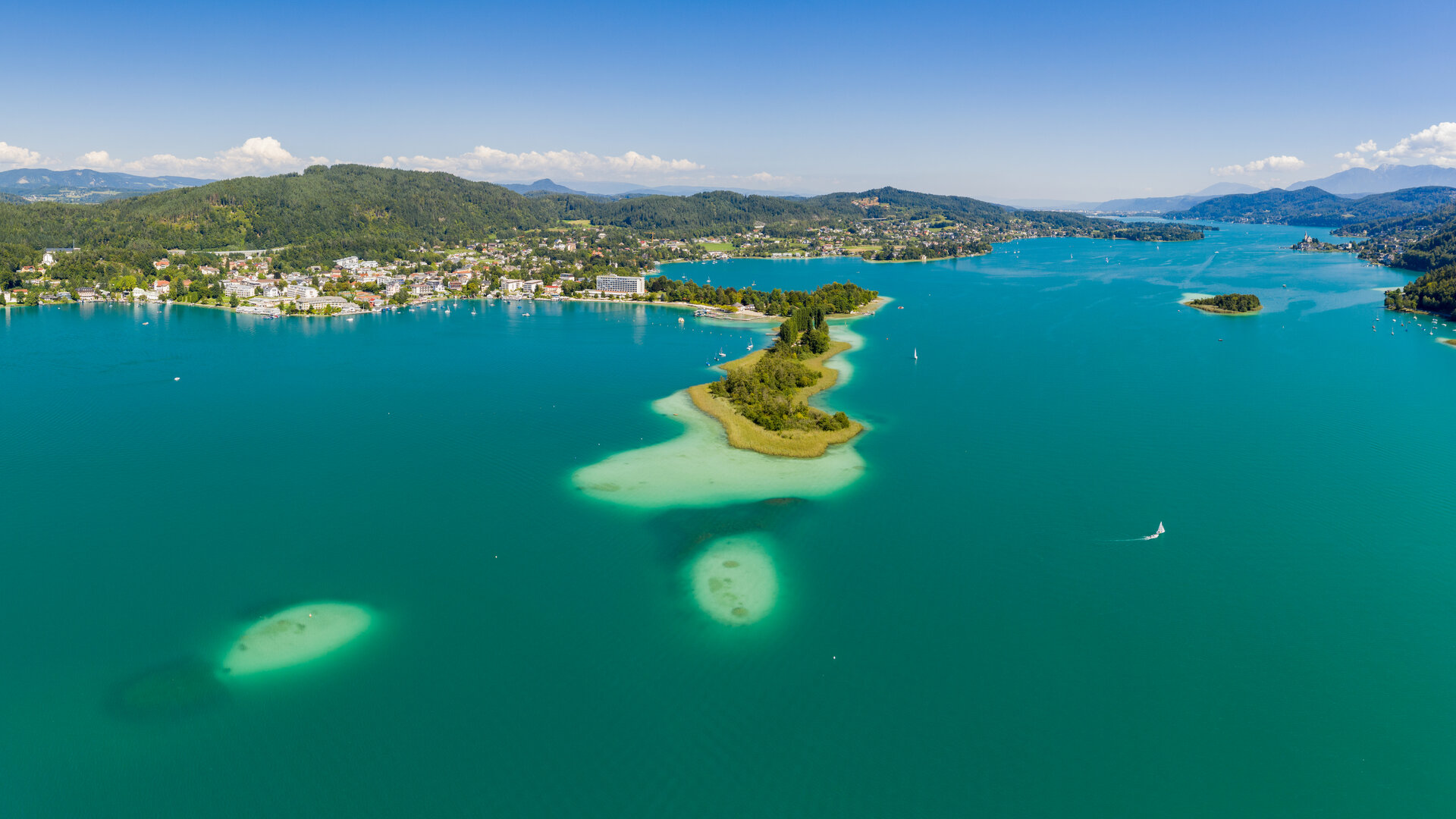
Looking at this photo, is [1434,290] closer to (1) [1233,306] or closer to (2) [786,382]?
(1) [1233,306]

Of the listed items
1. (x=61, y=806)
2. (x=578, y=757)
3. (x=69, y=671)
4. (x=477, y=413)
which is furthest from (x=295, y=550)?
(x=477, y=413)

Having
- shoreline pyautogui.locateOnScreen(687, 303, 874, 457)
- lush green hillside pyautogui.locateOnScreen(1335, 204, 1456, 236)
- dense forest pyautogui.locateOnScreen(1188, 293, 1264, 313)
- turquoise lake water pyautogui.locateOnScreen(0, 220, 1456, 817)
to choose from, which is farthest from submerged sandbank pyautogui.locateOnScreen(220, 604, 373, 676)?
lush green hillside pyautogui.locateOnScreen(1335, 204, 1456, 236)

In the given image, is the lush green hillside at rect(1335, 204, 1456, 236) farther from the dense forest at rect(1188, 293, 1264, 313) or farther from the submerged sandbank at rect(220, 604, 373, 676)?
the submerged sandbank at rect(220, 604, 373, 676)

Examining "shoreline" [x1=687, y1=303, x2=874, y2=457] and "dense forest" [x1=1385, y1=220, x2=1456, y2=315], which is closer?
"shoreline" [x1=687, y1=303, x2=874, y2=457]

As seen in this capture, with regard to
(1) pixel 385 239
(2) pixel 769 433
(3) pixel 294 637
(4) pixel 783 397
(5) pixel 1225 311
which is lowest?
(3) pixel 294 637

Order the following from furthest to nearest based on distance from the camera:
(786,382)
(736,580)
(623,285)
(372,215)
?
(372,215), (623,285), (786,382), (736,580)

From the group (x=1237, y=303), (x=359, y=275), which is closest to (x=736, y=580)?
(x=1237, y=303)
